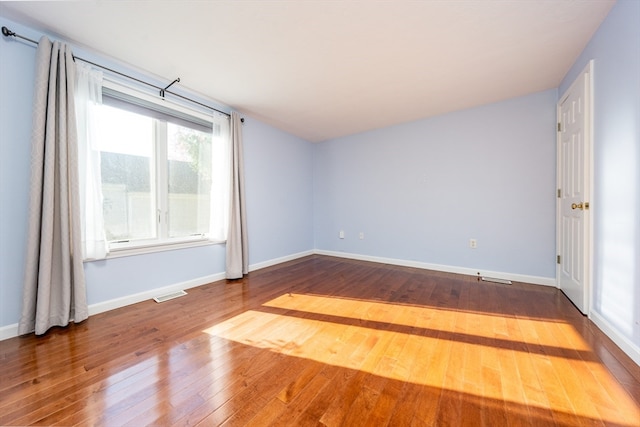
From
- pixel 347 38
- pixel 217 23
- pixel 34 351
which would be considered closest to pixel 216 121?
pixel 217 23

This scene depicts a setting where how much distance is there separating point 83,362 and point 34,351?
462 mm

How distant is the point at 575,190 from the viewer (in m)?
2.34

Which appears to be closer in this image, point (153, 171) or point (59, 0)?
point (59, 0)

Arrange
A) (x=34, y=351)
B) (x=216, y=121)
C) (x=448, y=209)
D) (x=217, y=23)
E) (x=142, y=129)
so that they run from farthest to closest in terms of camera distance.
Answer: (x=448, y=209), (x=216, y=121), (x=142, y=129), (x=217, y=23), (x=34, y=351)

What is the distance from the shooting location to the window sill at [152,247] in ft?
7.59

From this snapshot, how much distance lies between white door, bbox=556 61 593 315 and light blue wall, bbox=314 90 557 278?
0.72 ft

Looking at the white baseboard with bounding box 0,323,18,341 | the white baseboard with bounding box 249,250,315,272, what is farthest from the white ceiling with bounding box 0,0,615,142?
the white baseboard with bounding box 249,250,315,272

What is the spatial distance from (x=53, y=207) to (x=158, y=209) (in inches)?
34.3

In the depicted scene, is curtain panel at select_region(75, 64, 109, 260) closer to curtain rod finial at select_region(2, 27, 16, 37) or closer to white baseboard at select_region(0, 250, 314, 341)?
curtain rod finial at select_region(2, 27, 16, 37)

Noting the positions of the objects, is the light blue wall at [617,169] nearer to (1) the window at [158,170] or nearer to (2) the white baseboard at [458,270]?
(2) the white baseboard at [458,270]

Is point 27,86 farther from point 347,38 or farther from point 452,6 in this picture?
point 452,6

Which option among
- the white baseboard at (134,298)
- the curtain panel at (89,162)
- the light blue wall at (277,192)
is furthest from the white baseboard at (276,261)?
the curtain panel at (89,162)

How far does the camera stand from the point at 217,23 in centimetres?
180

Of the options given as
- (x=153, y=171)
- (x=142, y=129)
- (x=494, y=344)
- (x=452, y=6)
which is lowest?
(x=494, y=344)
